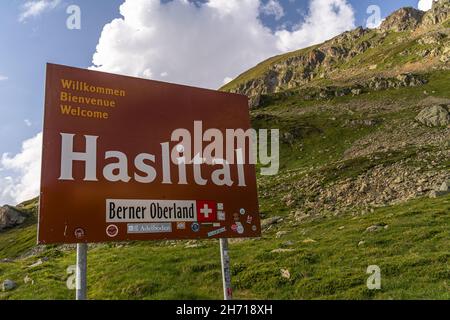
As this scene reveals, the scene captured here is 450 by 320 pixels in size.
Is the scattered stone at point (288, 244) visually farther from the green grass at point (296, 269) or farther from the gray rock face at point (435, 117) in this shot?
the gray rock face at point (435, 117)

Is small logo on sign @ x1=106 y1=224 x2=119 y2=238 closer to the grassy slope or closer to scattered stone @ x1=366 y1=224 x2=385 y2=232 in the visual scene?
the grassy slope

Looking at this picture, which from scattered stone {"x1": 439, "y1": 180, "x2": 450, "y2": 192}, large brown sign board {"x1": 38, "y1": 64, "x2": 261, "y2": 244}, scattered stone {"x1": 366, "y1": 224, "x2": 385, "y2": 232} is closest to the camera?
large brown sign board {"x1": 38, "y1": 64, "x2": 261, "y2": 244}

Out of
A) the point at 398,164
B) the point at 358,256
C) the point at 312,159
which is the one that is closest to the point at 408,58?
the point at 312,159

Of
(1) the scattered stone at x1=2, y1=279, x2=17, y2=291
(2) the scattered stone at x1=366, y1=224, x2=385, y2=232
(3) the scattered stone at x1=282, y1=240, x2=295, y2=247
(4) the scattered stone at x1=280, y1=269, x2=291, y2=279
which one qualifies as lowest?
(1) the scattered stone at x1=2, y1=279, x2=17, y2=291

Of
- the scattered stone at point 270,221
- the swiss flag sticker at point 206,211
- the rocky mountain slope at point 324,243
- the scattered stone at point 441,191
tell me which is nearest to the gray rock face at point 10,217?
the rocky mountain slope at point 324,243

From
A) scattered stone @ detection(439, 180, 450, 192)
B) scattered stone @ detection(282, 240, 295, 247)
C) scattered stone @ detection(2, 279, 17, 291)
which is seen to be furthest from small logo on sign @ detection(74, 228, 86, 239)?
scattered stone @ detection(439, 180, 450, 192)

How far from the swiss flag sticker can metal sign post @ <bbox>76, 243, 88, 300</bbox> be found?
384 cm

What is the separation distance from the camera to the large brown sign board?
482 inches

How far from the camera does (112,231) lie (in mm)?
12688

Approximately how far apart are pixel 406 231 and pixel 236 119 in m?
15.5

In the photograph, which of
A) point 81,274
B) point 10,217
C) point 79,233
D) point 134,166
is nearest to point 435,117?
point 134,166

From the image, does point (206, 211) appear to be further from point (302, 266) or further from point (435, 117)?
point (435, 117)

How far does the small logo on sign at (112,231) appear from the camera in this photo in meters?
12.6

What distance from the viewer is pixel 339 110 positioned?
111 metres
